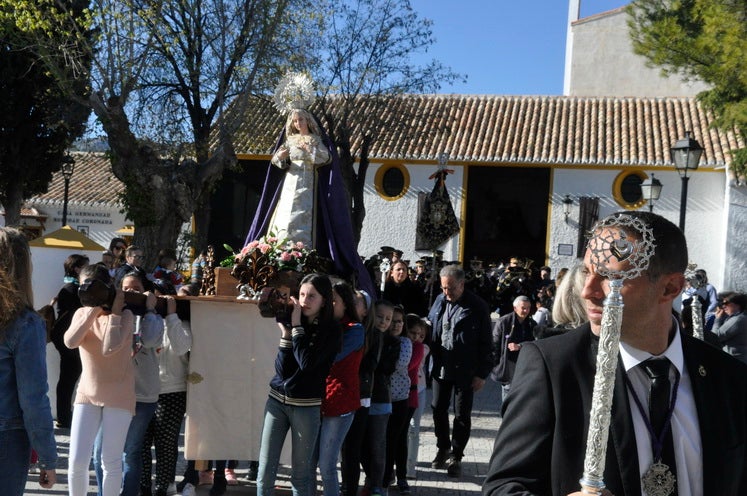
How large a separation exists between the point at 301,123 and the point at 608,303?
5352 millimetres

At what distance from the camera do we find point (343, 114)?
23219mm

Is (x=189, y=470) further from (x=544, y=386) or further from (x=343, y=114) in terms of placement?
(x=343, y=114)

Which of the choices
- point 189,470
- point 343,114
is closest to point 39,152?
point 343,114

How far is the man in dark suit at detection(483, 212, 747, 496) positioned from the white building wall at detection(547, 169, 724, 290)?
2732 cm

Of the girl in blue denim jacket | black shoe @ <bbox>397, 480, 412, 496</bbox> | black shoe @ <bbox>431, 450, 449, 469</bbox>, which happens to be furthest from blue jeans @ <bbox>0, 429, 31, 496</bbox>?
black shoe @ <bbox>431, 450, 449, 469</bbox>

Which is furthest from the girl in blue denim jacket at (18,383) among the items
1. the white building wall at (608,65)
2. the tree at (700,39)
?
the white building wall at (608,65)

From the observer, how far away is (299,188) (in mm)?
6781

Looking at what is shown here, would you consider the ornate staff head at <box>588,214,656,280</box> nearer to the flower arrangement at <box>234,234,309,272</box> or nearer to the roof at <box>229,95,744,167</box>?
the flower arrangement at <box>234,234,309,272</box>

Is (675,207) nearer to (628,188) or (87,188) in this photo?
(628,188)

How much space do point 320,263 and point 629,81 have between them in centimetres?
3073

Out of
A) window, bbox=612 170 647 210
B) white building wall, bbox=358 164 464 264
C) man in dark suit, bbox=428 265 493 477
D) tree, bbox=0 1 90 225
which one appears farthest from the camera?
white building wall, bbox=358 164 464 264

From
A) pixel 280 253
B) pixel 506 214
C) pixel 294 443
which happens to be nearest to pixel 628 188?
pixel 506 214

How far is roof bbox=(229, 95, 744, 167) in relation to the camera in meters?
28.4

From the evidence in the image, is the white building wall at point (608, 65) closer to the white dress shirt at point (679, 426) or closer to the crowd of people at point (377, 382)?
the crowd of people at point (377, 382)
